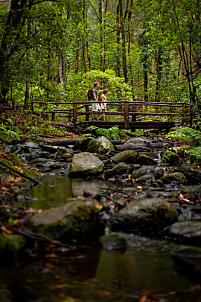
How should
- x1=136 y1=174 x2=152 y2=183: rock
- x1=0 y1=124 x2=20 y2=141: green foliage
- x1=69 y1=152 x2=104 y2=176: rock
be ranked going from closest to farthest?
x1=136 y1=174 x2=152 y2=183: rock, x1=69 y1=152 x2=104 y2=176: rock, x1=0 y1=124 x2=20 y2=141: green foliage

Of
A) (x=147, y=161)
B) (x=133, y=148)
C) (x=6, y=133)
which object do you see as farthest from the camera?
(x=133, y=148)

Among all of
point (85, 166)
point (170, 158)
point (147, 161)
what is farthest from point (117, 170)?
point (170, 158)

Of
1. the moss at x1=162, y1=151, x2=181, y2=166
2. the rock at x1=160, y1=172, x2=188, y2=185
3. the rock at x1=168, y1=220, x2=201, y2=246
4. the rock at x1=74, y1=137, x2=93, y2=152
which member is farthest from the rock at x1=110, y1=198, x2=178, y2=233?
the rock at x1=74, y1=137, x2=93, y2=152

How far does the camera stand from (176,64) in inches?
1156

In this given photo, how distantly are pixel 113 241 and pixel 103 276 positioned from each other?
74 cm

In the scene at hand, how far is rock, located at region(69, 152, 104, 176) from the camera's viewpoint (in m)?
7.77

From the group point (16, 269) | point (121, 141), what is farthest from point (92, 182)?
point (121, 141)

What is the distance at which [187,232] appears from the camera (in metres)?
3.54

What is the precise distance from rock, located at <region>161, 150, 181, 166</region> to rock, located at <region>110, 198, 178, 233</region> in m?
5.34

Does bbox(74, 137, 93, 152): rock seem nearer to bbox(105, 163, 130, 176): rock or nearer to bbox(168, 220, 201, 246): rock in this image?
bbox(105, 163, 130, 176): rock

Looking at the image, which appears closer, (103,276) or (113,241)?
(103,276)

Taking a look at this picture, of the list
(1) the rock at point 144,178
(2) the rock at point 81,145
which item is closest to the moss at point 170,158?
(1) the rock at point 144,178

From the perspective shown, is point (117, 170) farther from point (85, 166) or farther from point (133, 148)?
point (133, 148)

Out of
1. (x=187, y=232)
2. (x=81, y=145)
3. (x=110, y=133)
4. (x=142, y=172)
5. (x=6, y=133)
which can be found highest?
(x=6, y=133)
